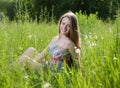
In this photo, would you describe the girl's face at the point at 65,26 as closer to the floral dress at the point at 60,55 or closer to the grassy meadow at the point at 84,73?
the floral dress at the point at 60,55

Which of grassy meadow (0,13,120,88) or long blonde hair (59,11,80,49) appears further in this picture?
long blonde hair (59,11,80,49)

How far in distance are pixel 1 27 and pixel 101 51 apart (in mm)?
2541

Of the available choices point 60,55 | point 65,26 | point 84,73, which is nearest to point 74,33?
point 65,26

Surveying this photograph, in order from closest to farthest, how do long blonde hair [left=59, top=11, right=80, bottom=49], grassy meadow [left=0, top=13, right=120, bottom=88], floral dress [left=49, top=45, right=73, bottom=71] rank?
grassy meadow [left=0, top=13, right=120, bottom=88]
floral dress [left=49, top=45, right=73, bottom=71]
long blonde hair [left=59, top=11, right=80, bottom=49]

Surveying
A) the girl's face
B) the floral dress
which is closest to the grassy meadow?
the floral dress

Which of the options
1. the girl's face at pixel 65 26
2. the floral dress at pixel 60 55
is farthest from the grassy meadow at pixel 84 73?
the girl's face at pixel 65 26

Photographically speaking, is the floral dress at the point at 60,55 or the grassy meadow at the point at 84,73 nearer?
the grassy meadow at the point at 84,73

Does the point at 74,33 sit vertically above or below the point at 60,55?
above

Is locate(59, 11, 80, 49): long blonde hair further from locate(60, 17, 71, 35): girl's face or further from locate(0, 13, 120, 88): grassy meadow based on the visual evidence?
locate(0, 13, 120, 88): grassy meadow

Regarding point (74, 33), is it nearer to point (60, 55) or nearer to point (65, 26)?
point (65, 26)

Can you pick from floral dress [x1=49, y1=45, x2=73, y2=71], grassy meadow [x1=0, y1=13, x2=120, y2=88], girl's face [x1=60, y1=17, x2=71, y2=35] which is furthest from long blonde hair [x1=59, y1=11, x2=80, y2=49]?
grassy meadow [x1=0, y1=13, x2=120, y2=88]

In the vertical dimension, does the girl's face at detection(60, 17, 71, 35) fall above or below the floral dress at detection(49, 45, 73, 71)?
above

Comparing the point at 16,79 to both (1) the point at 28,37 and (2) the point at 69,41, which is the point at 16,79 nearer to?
(2) the point at 69,41

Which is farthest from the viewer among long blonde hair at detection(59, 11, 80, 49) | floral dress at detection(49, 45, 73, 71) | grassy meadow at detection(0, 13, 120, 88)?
long blonde hair at detection(59, 11, 80, 49)
